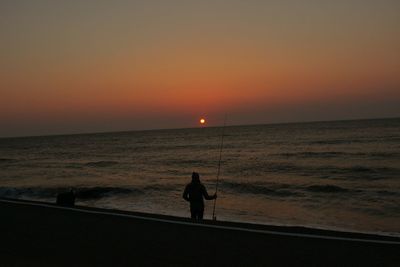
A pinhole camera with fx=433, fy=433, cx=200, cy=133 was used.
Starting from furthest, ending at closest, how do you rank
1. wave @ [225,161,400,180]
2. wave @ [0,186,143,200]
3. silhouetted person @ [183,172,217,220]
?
wave @ [225,161,400,180]
wave @ [0,186,143,200]
silhouetted person @ [183,172,217,220]

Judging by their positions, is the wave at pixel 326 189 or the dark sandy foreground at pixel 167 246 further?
the wave at pixel 326 189

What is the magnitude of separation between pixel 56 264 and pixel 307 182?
65.9 ft

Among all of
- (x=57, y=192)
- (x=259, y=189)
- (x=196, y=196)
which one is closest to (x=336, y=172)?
(x=259, y=189)

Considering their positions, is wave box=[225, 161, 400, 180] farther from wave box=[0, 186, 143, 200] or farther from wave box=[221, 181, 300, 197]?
wave box=[0, 186, 143, 200]

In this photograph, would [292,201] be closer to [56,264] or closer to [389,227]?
[389,227]

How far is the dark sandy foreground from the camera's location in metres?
5.21

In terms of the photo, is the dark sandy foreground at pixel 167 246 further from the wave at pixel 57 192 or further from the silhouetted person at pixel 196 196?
the wave at pixel 57 192

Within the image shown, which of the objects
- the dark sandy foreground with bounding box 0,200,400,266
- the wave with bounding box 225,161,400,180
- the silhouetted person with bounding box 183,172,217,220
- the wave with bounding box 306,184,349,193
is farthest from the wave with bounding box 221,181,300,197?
the dark sandy foreground with bounding box 0,200,400,266

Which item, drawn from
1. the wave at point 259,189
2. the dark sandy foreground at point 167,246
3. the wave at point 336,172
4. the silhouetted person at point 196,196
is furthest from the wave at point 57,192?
the dark sandy foreground at point 167,246

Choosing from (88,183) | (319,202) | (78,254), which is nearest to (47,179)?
(88,183)

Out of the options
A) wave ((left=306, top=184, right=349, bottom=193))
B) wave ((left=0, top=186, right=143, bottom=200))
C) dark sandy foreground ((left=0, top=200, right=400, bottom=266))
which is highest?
dark sandy foreground ((left=0, top=200, right=400, bottom=266))

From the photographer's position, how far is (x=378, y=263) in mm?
4918

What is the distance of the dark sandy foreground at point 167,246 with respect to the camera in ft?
17.1

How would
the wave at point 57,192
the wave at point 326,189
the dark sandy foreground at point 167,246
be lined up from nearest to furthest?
1. the dark sandy foreground at point 167,246
2. the wave at point 326,189
3. the wave at point 57,192
